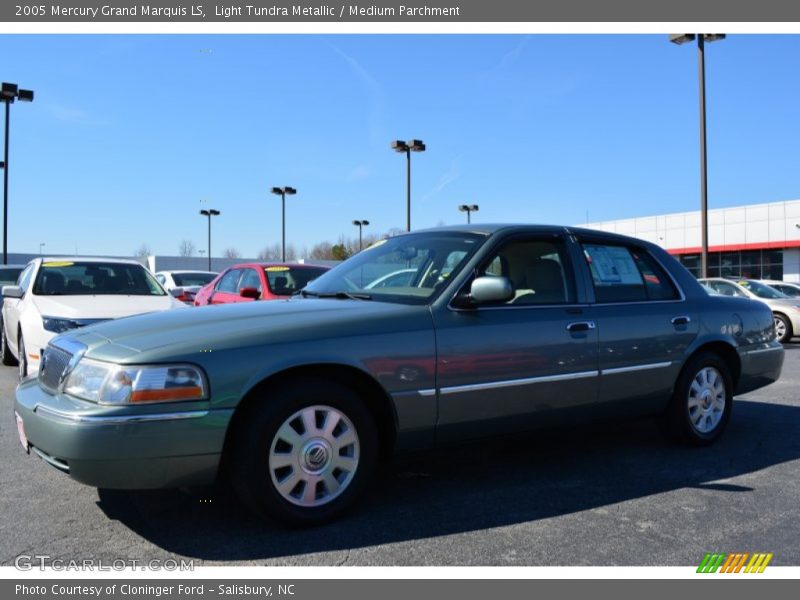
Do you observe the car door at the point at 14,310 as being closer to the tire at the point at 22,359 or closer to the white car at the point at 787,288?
the tire at the point at 22,359

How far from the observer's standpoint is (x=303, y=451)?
3525mm

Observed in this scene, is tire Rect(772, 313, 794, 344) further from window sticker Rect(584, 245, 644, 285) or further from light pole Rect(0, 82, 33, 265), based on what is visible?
light pole Rect(0, 82, 33, 265)

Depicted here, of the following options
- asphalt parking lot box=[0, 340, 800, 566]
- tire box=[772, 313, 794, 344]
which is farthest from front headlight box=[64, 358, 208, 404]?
tire box=[772, 313, 794, 344]

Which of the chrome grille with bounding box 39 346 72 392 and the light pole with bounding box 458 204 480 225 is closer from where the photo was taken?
the chrome grille with bounding box 39 346 72 392

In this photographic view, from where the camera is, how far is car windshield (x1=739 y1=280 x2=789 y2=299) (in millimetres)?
14759

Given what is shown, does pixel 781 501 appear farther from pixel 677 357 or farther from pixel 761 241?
pixel 761 241

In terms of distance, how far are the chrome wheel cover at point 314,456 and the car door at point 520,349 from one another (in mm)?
575

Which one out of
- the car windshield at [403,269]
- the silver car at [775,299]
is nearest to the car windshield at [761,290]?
the silver car at [775,299]

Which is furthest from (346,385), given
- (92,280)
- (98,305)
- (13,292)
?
(13,292)

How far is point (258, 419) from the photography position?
3.38 metres

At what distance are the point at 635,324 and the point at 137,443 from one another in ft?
10.6

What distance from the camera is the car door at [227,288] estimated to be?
10812 mm

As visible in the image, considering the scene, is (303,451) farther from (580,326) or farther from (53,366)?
(580,326)
